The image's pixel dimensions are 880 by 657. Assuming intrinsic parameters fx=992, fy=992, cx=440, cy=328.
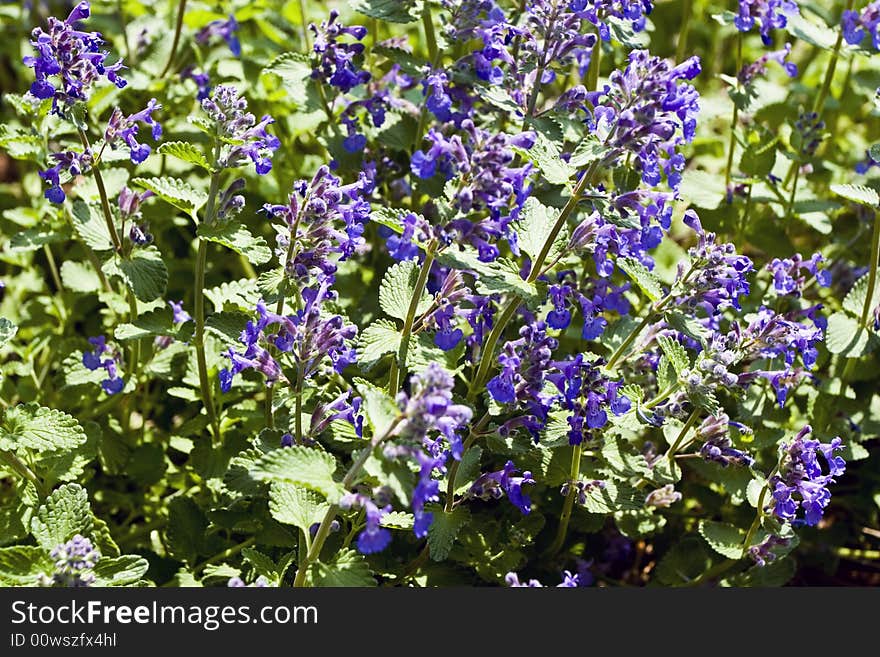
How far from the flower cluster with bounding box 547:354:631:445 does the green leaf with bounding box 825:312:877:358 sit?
1.37 metres

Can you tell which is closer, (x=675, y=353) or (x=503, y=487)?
(x=503, y=487)

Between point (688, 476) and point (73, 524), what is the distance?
324 centimetres

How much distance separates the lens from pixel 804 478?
3879 mm

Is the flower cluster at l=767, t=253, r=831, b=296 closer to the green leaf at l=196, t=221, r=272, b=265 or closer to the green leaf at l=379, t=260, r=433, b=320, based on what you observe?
the green leaf at l=379, t=260, r=433, b=320

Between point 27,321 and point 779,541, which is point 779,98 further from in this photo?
point 27,321

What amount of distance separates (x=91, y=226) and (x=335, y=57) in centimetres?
136

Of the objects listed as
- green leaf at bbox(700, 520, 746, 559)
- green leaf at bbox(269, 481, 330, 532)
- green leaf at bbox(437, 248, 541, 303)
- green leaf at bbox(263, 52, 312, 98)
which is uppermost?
green leaf at bbox(263, 52, 312, 98)

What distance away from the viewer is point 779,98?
19.7ft

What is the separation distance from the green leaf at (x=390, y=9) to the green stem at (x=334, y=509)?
2320mm

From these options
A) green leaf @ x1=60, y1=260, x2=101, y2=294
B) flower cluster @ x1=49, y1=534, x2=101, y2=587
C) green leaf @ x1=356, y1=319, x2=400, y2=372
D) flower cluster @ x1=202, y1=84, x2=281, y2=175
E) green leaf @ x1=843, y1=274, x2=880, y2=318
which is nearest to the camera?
flower cluster @ x1=49, y1=534, x2=101, y2=587

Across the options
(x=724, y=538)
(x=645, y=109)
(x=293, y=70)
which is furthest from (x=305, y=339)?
(x=724, y=538)

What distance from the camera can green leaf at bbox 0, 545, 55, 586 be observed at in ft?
10.8

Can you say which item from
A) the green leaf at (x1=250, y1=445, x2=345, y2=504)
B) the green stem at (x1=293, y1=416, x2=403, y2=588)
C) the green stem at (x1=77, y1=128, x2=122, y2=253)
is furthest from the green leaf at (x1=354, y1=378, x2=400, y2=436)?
the green stem at (x1=77, y1=128, x2=122, y2=253)

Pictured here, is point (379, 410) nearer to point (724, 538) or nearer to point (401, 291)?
point (401, 291)
